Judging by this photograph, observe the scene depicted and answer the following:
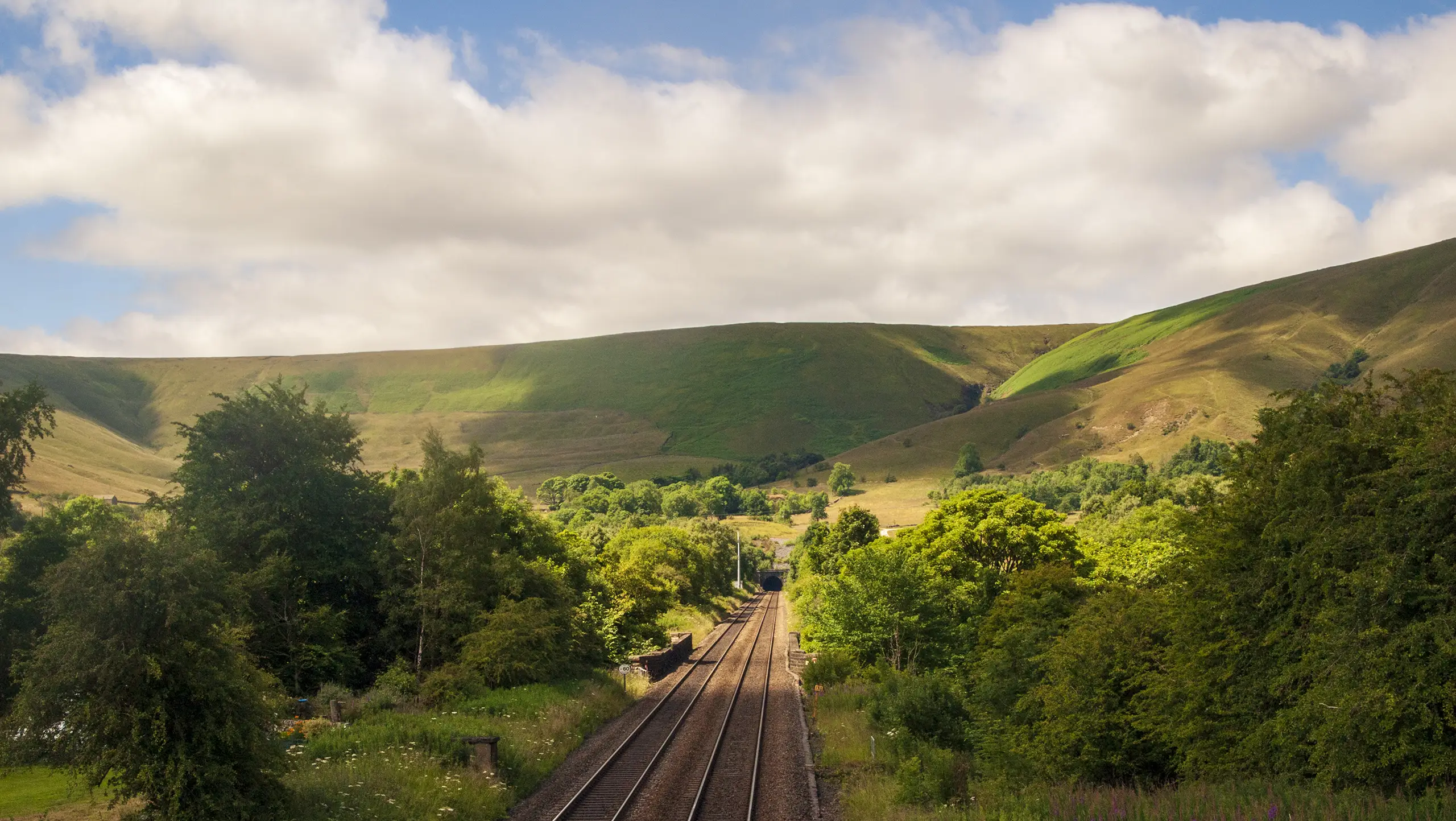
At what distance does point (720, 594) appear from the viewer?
103250 millimetres

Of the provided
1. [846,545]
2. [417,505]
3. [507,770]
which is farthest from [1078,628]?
[846,545]

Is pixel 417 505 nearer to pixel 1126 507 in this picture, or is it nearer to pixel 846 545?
pixel 846 545

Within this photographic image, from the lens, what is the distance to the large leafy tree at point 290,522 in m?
32.3

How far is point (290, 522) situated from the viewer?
34.8m

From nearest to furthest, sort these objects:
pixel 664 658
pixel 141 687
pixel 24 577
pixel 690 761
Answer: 1. pixel 141 687
2. pixel 690 761
3. pixel 24 577
4. pixel 664 658

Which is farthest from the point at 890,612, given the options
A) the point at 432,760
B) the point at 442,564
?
the point at 432,760

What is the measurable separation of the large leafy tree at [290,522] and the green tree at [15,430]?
4527mm

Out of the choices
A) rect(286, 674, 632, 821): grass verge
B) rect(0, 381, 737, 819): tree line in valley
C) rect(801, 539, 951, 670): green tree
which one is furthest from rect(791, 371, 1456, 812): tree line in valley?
rect(0, 381, 737, 819): tree line in valley

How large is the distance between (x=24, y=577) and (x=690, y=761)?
23732 millimetres

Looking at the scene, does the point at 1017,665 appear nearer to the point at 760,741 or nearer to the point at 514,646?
the point at 760,741

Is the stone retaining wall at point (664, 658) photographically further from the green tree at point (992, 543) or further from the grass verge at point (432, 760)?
the green tree at point (992, 543)

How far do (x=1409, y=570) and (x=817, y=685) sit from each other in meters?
26.3

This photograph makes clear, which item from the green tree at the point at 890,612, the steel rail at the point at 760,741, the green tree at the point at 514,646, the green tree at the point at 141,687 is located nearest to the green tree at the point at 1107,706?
the steel rail at the point at 760,741

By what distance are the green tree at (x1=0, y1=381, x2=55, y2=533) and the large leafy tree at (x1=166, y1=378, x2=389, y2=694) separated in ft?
14.9
